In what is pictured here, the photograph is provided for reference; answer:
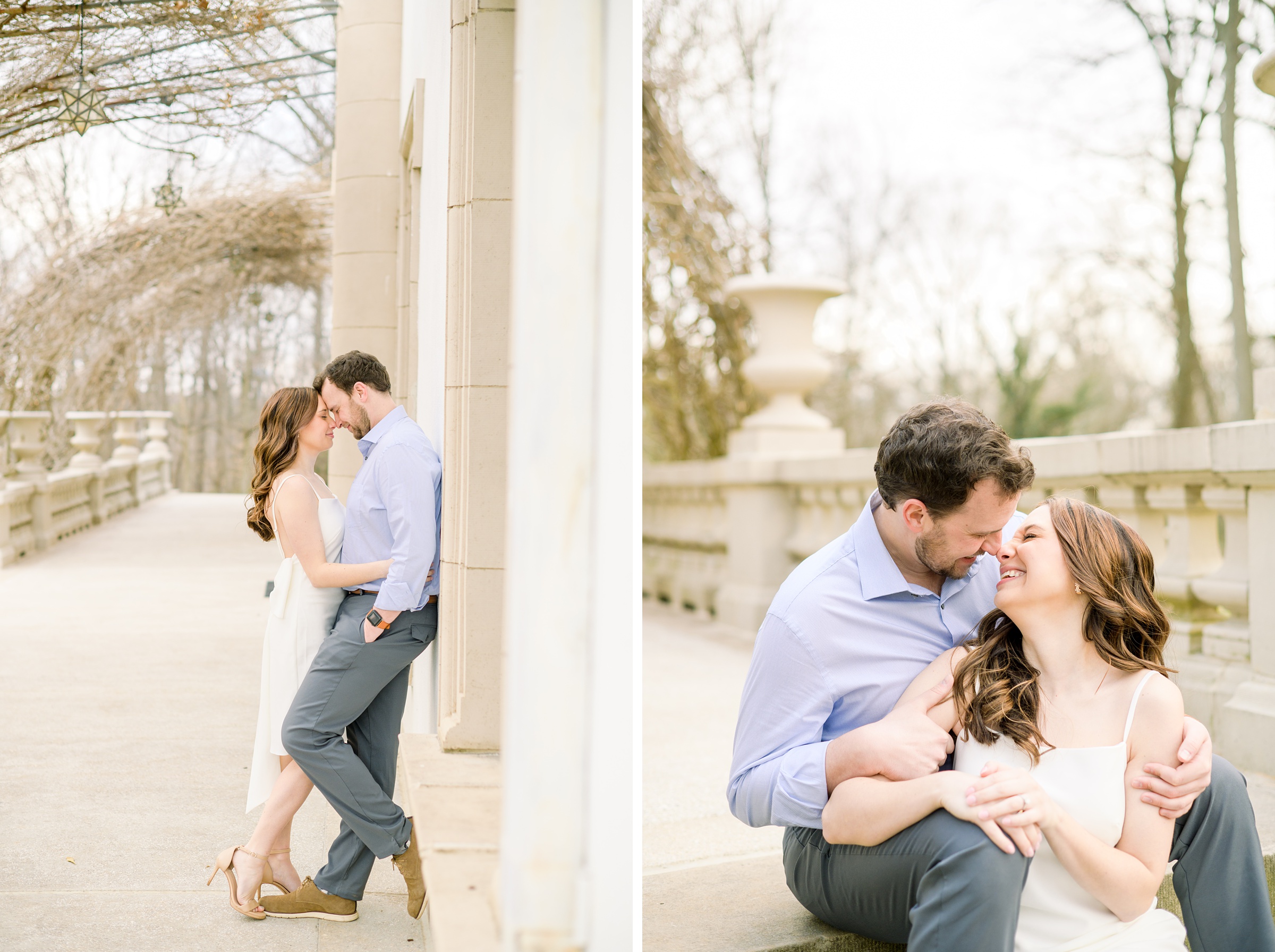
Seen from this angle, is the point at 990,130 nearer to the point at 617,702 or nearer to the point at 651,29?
the point at 651,29

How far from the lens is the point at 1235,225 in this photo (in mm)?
11492

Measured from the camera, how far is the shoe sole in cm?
332

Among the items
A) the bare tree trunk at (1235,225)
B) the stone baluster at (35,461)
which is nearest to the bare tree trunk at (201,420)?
the stone baluster at (35,461)

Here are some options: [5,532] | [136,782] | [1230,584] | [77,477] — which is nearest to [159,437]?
[77,477]

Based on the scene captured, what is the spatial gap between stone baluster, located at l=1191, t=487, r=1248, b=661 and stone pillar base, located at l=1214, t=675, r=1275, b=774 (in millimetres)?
224

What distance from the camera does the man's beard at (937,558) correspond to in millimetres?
2406

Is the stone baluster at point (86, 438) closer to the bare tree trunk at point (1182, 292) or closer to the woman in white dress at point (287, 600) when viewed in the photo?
the woman in white dress at point (287, 600)

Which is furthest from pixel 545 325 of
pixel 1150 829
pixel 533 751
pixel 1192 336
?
pixel 1192 336

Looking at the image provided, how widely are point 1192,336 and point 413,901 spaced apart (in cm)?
1373

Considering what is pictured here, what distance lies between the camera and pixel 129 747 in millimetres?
4918

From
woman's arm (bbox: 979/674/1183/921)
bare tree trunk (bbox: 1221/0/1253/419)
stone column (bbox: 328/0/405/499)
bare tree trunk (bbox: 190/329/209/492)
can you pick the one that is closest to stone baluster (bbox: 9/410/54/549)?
bare tree trunk (bbox: 190/329/209/492)

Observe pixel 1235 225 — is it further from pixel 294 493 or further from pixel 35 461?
pixel 35 461

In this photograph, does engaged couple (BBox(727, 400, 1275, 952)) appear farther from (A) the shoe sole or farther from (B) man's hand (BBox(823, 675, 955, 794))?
(A) the shoe sole

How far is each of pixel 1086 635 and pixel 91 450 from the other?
15.5 meters
